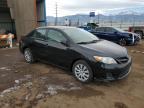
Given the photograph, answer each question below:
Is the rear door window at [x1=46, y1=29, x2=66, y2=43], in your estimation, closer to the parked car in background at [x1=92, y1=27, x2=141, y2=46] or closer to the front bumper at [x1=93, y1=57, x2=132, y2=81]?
the front bumper at [x1=93, y1=57, x2=132, y2=81]

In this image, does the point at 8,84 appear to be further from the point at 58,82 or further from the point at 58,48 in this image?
the point at 58,48

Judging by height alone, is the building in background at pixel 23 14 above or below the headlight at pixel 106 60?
above

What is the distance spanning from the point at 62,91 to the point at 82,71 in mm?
854

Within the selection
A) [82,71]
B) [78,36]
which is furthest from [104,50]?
[78,36]

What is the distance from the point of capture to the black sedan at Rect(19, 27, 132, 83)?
16.6 feet

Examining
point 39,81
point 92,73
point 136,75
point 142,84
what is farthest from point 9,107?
point 136,75

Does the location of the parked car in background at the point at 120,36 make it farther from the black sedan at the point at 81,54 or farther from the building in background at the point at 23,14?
the black sedan at the point at 81,54

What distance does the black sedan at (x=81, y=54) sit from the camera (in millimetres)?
5055

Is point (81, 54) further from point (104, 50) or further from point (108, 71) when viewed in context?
point (108, 71)

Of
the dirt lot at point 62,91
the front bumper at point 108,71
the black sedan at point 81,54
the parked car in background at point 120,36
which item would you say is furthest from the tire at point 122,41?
the front bumper at point 108,71

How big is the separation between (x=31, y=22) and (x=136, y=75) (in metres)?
9.99

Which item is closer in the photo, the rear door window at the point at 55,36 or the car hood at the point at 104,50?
the car hood at the point at 104,50

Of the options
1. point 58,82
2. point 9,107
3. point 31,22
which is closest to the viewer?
point 9,107

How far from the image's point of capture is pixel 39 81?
18.4 feet
